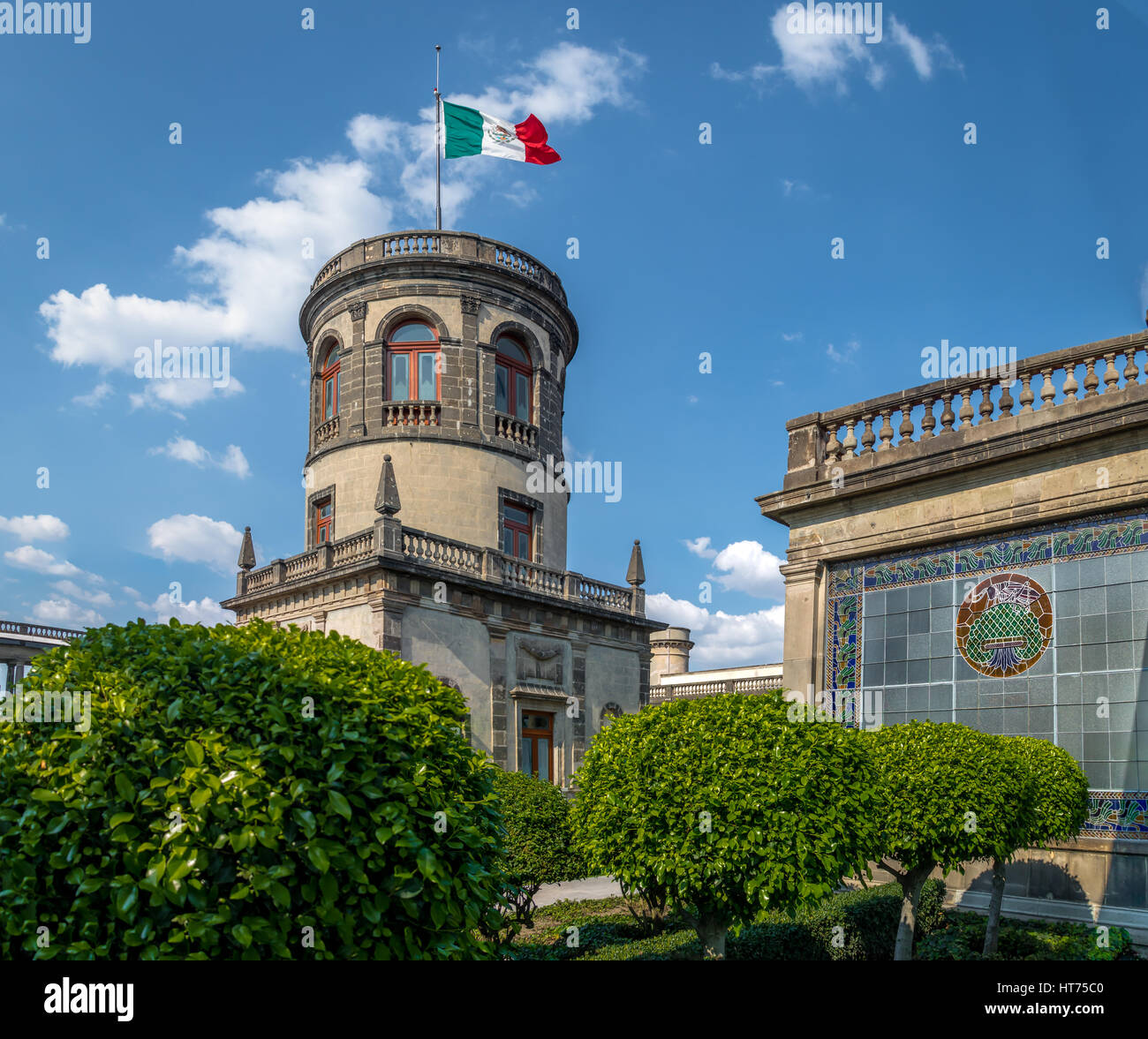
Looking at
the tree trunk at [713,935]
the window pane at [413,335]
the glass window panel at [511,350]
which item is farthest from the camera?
the glass window panel at [511,350]

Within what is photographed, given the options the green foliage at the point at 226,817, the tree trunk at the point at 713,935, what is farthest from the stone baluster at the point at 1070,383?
the green foliage at the point at 226,817

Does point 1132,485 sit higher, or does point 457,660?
point 1132,485

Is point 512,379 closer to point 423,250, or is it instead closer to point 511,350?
point 511,350

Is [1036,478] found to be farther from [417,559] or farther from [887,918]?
[417,559]

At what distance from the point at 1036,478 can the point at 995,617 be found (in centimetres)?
205

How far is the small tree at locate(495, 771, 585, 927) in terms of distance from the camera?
1210 centimetres

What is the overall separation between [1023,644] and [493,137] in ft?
75.2

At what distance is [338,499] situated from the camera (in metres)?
28.1

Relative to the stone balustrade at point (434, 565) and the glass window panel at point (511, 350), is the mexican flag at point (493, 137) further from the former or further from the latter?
the stone balustrade at point (434, 565)

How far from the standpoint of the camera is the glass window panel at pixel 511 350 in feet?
97.1

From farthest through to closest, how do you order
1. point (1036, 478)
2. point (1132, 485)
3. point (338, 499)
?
point (338, 499) → point (1036, 478) → point (1132, 485)

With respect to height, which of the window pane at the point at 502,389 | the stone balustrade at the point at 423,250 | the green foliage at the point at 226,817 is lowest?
the green foliage at the point at 226,817

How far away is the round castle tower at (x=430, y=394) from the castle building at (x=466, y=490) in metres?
0.06
